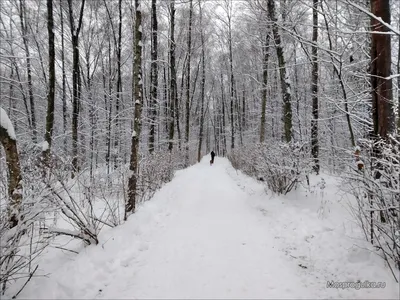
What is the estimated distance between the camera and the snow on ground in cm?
281

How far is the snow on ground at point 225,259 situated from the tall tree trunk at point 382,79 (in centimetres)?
171

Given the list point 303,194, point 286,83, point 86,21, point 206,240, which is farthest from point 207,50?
point 206,240

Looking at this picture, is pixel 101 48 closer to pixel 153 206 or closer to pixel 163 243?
pixel 153 206

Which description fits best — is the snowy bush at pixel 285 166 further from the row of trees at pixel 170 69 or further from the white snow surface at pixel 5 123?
the white snow surface at pixel 5 123

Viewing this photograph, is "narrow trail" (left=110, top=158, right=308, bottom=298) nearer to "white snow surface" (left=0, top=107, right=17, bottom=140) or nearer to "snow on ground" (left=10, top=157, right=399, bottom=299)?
"snow on ground" (left=10, top=157, right=399, bottom=299)

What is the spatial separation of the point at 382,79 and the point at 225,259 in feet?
12.0

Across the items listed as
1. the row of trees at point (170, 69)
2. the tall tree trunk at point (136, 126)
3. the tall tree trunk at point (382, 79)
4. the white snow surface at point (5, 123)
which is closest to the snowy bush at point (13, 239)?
the row of trees at point (170, 69)

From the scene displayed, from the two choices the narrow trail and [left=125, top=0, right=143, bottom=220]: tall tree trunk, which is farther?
[left=125, top=0, right=143, bottom=220]: tall tree trunk

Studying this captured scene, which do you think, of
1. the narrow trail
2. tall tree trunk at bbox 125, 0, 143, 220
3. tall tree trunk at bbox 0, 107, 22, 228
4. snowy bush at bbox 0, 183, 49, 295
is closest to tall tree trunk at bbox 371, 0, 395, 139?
the narrow trail

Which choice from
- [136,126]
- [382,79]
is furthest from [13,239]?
[382,79]

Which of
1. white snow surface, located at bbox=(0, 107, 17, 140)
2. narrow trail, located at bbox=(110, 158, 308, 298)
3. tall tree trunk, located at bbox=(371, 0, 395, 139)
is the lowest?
narrow trail, located at bbox=(110, 158, 308, 298)

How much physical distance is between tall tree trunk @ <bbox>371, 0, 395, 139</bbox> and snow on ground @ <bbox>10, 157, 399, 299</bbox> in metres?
1.71

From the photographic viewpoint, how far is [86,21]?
51.1 ft

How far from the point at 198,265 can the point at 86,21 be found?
17.6m
